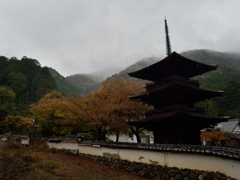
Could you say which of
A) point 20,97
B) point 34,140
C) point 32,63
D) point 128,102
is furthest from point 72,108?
point 32,63

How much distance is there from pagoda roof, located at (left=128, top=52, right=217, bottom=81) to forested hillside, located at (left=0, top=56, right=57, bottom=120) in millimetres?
47958

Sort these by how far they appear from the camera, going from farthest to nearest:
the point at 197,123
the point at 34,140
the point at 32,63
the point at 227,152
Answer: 1. the point at 32,63
2. the point at 34,140
3. the point at 197,123
4. the point at 227,152

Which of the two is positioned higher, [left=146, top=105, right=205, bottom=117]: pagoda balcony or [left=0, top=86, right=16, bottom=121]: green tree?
[left=0, top=86, right=16, bottom=121]: green tree

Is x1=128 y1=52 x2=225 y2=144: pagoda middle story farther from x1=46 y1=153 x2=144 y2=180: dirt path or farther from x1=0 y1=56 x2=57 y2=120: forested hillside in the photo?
x1=0 y1=56 x2=57 y2=120: forested hillside

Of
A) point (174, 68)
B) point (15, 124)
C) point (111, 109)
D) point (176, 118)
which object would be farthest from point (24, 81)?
point (176, 118)

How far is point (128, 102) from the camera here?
70.0ft

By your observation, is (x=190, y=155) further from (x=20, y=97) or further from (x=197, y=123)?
(x=20, y=97)

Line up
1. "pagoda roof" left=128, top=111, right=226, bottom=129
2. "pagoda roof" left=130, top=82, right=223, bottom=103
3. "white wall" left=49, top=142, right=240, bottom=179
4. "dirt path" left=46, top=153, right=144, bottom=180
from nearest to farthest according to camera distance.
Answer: "white wall" left=49, top=142, right=240, bottom=179
"dirt path" left=46, top=153, right=144, bottom=180
"pagoda roof" left=128, top=111, right=226, bottom=129
"pagoda roof" left=130, top=82, right=223, bottom=103

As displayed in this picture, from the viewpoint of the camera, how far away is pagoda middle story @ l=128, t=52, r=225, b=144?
1648cm

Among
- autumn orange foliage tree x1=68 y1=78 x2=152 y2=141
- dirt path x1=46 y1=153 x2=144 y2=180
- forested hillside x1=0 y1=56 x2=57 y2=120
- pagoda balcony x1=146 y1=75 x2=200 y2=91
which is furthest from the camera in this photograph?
forested hillside x1=0 y1=56 x2=57 y2=120

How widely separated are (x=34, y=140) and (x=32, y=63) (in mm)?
62145

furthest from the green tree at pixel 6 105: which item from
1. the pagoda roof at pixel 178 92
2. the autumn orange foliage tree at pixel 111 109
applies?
the pagoda roof at pixel 178 92

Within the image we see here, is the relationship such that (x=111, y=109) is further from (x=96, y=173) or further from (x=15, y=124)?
(x=15, y=124)

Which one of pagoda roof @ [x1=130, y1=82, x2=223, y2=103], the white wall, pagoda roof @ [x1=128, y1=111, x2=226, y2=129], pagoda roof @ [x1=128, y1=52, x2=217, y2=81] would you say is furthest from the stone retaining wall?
pagoda roof @ [x1=128, y1=52, x2=217, y2=81]
